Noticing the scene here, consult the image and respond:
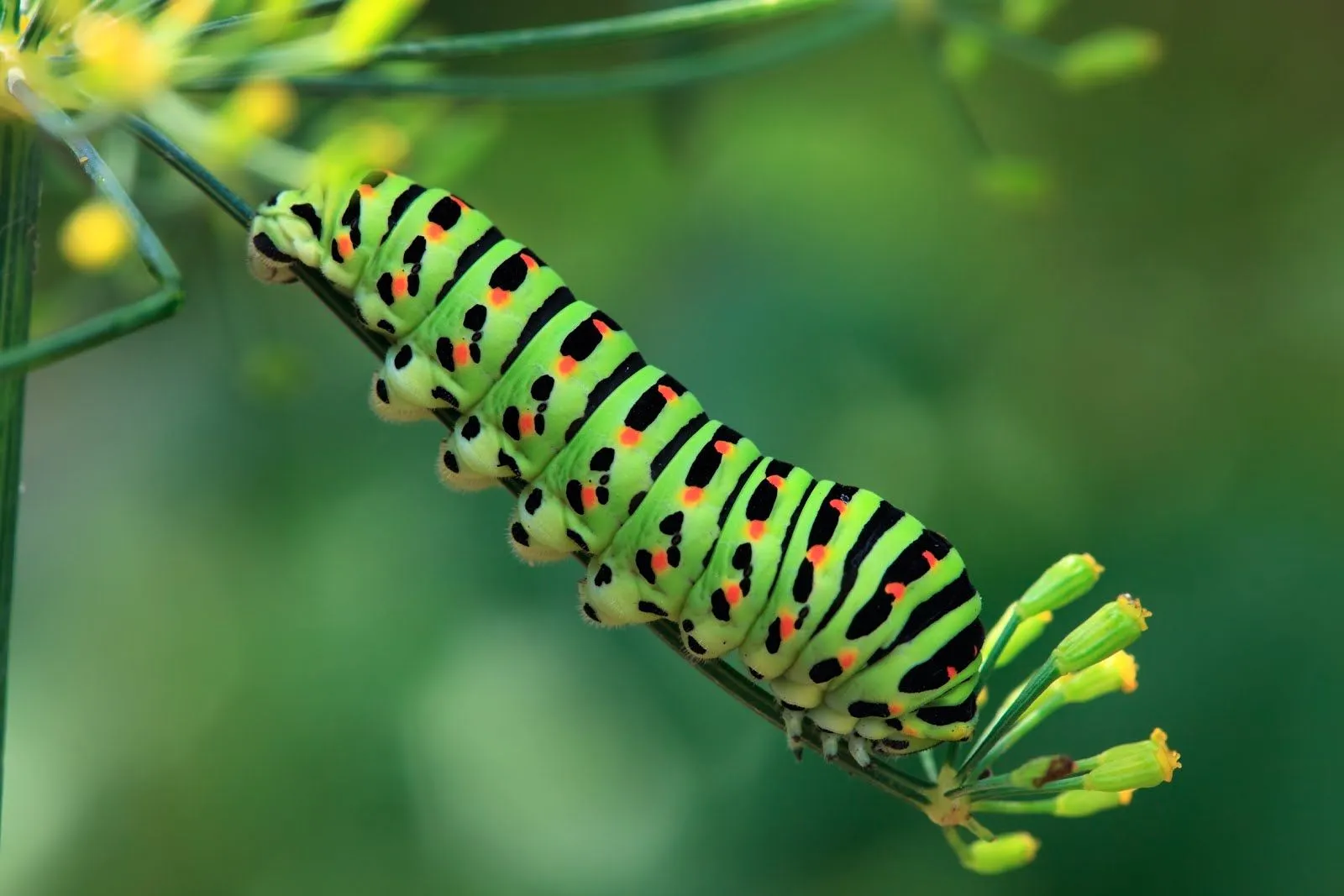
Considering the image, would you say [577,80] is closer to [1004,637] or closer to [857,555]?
[857,555]

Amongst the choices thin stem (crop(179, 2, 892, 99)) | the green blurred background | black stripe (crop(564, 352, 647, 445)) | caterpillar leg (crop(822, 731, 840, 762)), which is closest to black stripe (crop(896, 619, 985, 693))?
caterpillar leg (crop(822, 731, 840, 762))

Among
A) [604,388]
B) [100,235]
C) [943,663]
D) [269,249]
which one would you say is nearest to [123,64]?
[100,235]

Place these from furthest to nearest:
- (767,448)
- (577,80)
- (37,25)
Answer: (767,448), (577,80), (37,25)

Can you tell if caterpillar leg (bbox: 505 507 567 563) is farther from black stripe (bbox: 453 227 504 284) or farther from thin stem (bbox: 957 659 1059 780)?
thin stem (bbox: 957 659 1059 780)

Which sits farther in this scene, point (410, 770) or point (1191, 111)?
point (1191, 111)

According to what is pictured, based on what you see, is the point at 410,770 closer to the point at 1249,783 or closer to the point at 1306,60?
the point at 1249,783

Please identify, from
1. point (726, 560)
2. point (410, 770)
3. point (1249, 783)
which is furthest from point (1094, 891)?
point (726, 560)

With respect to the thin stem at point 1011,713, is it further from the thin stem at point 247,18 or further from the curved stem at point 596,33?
the thin stem at point 247,18
